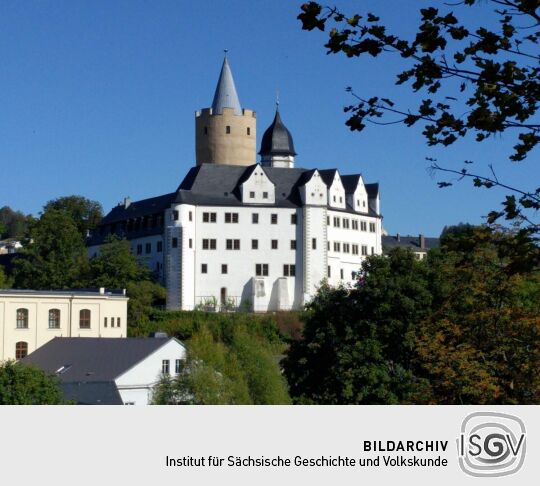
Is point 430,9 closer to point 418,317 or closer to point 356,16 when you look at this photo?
point 356,16

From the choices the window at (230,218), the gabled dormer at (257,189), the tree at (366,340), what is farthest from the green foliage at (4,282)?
the tree at (366,340)

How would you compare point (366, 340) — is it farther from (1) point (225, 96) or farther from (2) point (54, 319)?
(1) point (225, 96)

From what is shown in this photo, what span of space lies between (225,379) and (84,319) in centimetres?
2273

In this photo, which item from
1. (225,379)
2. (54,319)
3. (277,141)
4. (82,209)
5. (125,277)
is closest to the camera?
(225,379)

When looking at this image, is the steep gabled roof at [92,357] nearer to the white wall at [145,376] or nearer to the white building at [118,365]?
the white building at [118,365]

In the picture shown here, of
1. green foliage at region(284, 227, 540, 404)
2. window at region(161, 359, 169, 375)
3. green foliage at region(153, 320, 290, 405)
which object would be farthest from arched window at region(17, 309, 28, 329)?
green foliage at region(284, 227, 540, 404)

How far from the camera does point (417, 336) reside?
3139cm

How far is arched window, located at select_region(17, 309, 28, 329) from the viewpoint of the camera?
67.2 m

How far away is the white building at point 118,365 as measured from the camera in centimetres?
5178

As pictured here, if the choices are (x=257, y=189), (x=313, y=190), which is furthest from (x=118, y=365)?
(x=313, y=190)

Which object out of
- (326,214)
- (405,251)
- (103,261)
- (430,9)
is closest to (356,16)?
(430,9)

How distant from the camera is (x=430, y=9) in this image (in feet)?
25.3

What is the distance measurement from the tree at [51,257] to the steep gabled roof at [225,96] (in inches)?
818

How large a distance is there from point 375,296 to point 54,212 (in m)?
60.4
